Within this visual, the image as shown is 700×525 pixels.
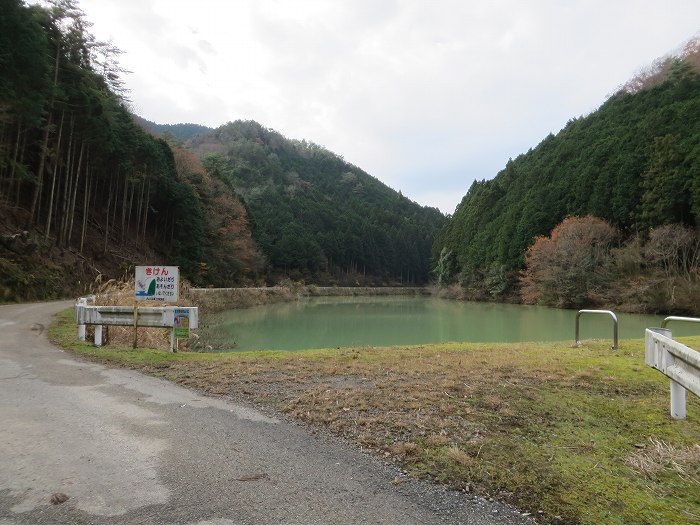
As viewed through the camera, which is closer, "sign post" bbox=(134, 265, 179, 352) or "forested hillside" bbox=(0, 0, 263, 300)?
"sign post" bbox=(134, 265, 179, 352)

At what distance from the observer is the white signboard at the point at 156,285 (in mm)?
7562

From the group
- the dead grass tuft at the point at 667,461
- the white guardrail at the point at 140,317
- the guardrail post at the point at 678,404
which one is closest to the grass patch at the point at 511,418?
the dead grass tuft at the point at 667,461

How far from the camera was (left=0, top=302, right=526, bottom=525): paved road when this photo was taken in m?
2.11

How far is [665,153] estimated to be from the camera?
29.3 metres

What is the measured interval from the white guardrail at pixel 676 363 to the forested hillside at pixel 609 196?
25722 mm

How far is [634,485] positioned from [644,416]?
1.49 m

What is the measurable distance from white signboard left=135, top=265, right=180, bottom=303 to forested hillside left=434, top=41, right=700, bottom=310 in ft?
88.4

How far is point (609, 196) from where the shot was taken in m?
33.6

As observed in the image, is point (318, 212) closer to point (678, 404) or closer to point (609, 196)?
point (609, 196)

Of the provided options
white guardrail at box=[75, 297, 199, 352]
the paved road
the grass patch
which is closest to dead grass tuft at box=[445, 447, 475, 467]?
the grass patch

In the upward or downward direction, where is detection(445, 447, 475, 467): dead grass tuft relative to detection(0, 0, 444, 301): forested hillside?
downward

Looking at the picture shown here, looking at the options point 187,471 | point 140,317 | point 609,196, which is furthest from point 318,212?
point 187,471

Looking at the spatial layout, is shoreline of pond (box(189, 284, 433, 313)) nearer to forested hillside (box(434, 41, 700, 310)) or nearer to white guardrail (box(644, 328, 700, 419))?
forested hillside (box(434, 41, 700, 310))

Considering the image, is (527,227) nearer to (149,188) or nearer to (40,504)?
(149,188)
